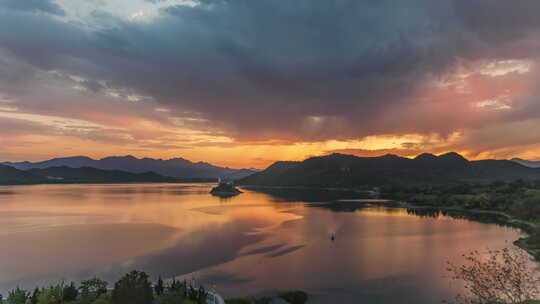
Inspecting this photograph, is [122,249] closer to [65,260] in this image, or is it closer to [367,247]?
[65,260]

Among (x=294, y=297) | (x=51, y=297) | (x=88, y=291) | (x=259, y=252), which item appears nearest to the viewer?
(x=51, y=297)

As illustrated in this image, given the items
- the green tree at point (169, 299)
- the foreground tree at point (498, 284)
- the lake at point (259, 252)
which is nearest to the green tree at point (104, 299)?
the green tree at point (169, 299)

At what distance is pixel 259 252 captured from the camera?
74188 millimetres

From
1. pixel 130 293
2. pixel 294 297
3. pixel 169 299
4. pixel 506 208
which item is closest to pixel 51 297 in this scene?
pixel 130 293

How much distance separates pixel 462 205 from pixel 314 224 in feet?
358

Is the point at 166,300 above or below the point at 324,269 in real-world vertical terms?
above

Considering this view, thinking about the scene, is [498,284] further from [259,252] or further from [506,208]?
[506,208]

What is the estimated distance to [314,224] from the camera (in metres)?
120

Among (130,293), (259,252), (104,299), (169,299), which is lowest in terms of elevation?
(259,252)

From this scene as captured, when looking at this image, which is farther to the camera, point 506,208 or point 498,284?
point 506,208

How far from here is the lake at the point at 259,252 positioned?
52.0 m

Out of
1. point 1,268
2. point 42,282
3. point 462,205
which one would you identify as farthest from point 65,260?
point 462,205

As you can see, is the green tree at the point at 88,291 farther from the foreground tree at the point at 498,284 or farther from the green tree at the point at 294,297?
the foreground tree at the point at 498,284

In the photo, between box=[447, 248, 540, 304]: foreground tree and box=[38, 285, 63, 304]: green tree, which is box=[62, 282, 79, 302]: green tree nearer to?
box=[38, 285, 63, 304]: green tree
